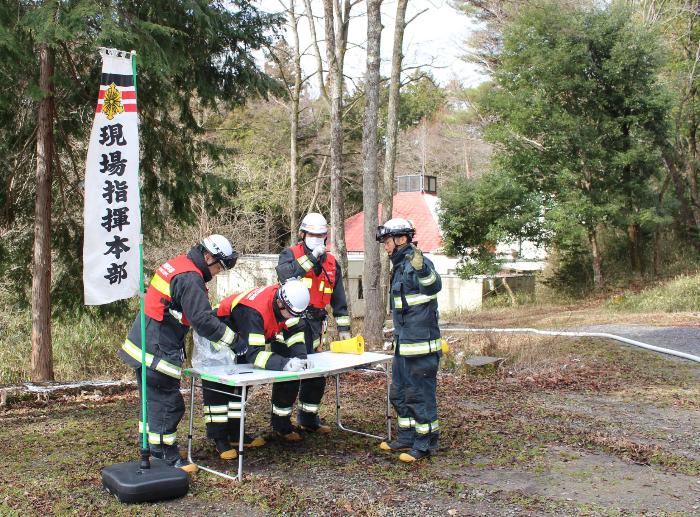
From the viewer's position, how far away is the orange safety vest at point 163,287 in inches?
202

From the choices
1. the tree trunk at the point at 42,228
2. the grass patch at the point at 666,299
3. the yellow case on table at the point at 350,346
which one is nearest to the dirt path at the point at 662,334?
the grass patch at the point at 666,299

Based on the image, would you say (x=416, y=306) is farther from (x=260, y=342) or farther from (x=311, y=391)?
(x=311, y=391)

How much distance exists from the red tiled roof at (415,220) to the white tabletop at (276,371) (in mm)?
21479

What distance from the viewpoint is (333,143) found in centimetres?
1300

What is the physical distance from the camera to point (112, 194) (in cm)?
488

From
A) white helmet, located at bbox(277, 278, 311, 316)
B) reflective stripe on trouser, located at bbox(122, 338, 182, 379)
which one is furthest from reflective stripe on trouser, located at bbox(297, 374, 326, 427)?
reflective stripe on trouser, located at bbox(122, 338, 182, 379)

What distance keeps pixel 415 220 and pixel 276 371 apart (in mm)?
24203

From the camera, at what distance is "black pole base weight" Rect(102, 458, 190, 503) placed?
4.51m

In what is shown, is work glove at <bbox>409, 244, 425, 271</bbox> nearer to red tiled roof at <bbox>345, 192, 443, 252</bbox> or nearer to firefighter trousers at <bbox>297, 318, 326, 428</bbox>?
firefighter trousers at <bbox>297, 318, 326, 428</bbox>

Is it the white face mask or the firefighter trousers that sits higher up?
the white face mask

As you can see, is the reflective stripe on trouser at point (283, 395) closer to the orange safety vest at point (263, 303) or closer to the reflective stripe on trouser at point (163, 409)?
the orange safety vest at point (263, 303)

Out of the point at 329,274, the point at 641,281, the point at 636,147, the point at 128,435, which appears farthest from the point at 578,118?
the point at 128,435

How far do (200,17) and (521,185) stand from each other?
16.3 m

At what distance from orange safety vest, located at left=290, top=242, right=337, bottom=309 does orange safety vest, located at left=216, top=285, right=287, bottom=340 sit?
1.02m
